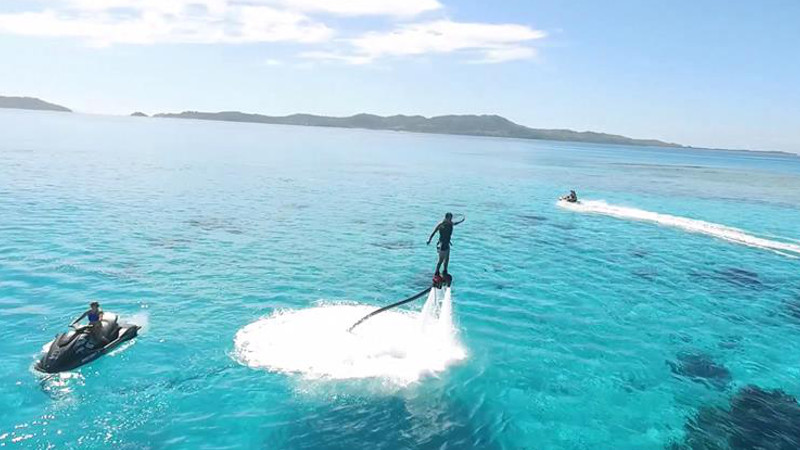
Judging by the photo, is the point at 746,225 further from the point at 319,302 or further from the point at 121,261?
the point at 121,261

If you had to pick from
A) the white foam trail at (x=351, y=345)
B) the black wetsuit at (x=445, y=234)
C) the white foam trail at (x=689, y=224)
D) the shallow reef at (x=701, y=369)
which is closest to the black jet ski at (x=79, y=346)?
Result: the white foam trail at (x=351, y=345)

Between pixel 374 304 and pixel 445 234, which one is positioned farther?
pixel 374 304

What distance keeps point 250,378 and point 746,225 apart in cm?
6653

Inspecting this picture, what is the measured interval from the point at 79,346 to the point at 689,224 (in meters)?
63.8

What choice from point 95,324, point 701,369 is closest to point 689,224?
point 701,369

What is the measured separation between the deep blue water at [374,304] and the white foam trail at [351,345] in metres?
0.36

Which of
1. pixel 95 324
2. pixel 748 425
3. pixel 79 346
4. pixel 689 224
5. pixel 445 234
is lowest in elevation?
pixel 748 425

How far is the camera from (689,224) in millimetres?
63062

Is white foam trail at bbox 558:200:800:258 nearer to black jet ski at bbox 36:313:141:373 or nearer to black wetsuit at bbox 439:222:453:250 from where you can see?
black wetsuit at bbox 439:222:453:250

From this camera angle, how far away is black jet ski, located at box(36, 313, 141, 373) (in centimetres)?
2102

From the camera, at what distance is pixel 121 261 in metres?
35.4

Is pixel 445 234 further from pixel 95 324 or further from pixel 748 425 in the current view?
pixel 95 324

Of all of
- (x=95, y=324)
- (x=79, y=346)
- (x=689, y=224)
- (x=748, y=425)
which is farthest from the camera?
(x=689, y=224)

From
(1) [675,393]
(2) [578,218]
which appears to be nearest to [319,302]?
(1) [675,393]
